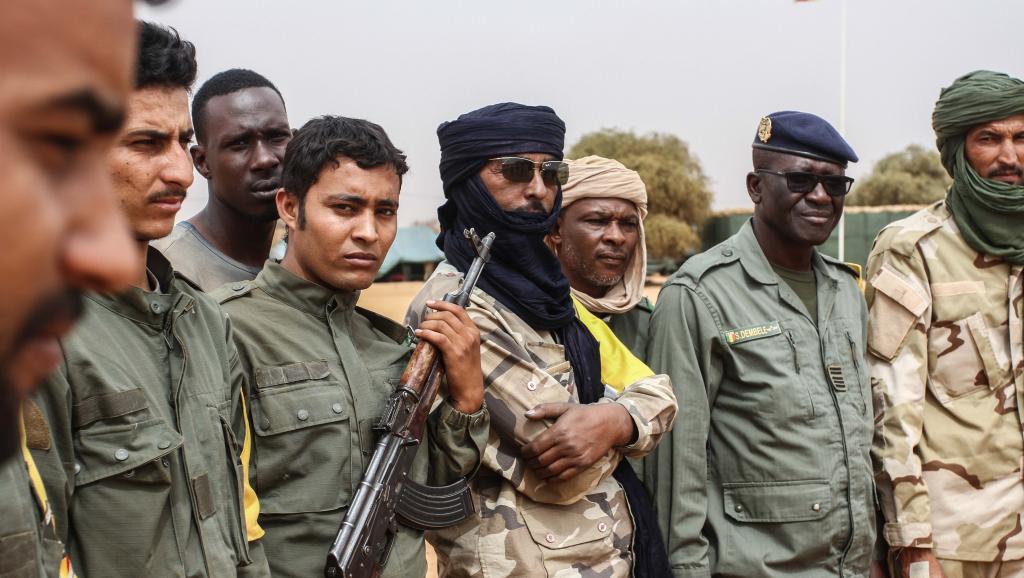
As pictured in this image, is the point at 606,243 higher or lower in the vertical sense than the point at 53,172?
lower

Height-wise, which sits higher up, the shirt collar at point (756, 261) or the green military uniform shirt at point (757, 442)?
the shirt collar at point (756, 261)

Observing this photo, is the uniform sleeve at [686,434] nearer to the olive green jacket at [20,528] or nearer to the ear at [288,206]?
the ear at [288,206]

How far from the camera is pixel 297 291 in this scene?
253 cm

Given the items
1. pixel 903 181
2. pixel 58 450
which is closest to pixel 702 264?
pixel 58 450

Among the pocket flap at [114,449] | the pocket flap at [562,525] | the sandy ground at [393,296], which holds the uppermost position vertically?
the pocket flap at [114,449]

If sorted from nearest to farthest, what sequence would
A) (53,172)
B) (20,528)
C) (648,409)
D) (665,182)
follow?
(53,172)
(20,528)
(648,409)
(665,182)

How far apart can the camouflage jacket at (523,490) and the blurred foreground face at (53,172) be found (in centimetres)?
222

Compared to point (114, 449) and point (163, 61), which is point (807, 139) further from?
point (114, 449)

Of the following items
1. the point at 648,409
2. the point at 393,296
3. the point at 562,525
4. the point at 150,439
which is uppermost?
the point at 150,439

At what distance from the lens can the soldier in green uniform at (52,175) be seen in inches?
17.9

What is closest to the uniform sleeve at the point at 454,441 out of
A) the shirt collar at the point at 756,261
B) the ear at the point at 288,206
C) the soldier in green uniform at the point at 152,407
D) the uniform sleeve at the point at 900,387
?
the soldier in green uniform at the point at 152,407

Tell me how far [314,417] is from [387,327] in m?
0.49

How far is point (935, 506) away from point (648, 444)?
5.57 ft

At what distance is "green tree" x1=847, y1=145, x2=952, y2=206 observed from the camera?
142 feet
